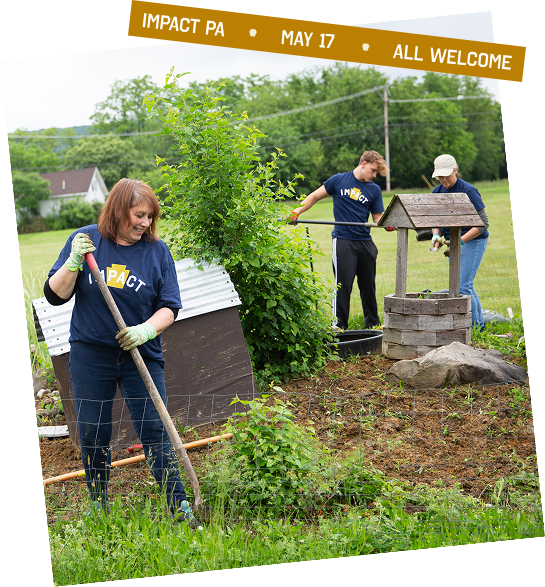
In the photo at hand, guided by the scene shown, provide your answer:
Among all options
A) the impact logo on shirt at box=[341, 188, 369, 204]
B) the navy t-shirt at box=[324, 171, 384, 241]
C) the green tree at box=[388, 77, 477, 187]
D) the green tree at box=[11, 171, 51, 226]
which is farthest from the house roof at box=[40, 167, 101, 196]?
the impact logo on shirt at box=[341, 188, 369, 204]

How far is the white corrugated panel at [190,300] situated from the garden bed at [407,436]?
822mm

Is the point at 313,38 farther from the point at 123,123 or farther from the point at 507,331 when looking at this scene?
the point at 123,123

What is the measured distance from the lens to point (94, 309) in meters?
3.27

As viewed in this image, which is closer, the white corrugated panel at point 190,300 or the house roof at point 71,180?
the white corrugated panel at point 190,300

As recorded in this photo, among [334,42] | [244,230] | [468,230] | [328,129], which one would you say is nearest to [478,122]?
[328,129]

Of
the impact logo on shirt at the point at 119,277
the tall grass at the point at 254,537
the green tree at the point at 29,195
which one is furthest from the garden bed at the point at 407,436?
the green tree at the point at 29,195

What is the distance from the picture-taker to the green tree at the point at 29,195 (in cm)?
3241

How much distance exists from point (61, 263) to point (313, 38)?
75.2 inches

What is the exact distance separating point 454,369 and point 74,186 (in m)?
34.4

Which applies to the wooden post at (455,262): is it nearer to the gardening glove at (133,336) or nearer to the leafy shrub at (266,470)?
the leafy shrub at (266,470)

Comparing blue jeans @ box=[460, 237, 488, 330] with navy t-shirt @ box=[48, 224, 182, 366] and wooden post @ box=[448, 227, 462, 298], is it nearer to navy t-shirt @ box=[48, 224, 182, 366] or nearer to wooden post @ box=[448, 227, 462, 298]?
wooden post @ box=[448, 227, 462, 298]

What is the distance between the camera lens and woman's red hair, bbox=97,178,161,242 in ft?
10.6

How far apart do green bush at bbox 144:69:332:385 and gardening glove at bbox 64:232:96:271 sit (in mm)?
→ 1889

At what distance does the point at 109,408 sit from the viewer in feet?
11.2
